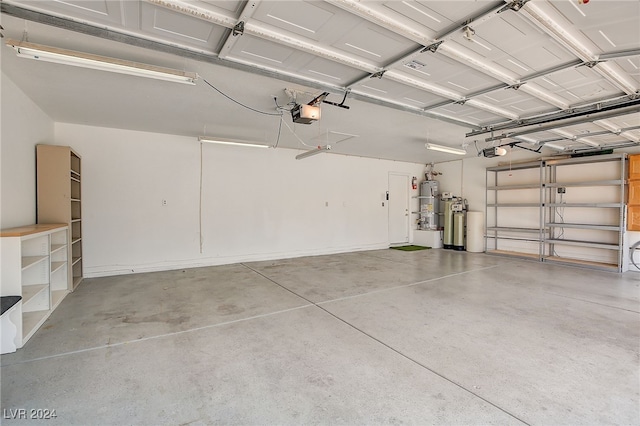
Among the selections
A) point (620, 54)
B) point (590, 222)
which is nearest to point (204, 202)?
point (620, 54)

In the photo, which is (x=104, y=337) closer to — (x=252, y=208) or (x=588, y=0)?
(x=252, y=208)

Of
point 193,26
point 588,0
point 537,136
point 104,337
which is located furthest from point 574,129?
point 104,337

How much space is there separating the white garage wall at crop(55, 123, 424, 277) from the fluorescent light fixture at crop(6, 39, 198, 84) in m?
3.49

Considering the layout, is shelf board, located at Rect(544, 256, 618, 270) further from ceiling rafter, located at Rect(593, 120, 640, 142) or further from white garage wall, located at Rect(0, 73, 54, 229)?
white garage wall, located at Rect(0, 73, 54, 229)

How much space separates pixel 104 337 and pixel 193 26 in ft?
9.61

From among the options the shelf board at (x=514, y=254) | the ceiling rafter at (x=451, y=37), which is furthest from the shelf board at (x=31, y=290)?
the shelf board at (x=514, y=254)

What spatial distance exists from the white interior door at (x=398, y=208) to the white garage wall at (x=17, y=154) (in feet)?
25.7

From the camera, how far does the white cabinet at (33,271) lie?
262 cm

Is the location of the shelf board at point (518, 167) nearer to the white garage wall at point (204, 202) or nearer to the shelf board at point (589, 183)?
the shelf board at point (589, 183)

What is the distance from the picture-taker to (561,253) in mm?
6887

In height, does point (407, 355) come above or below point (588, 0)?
below

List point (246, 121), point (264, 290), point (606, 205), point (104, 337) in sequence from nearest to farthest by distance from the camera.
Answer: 1. point (104, 337)
2. point (264, 290)
3. point (246, 121)
4. point (606, 205)

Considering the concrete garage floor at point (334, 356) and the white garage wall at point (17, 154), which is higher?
the white garage wall at point (17, 154)

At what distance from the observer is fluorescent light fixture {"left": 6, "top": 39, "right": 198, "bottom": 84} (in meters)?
2.14
